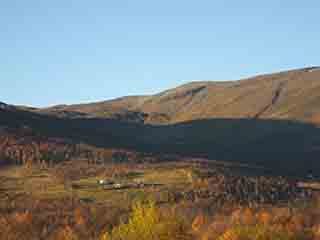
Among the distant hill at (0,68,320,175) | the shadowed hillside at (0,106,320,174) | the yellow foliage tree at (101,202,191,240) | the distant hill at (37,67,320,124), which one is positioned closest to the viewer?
the yellow foliage tree at (101,202,191,240)

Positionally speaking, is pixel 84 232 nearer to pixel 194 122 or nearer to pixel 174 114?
pixel 194 122

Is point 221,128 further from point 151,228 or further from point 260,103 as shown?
point 151,228

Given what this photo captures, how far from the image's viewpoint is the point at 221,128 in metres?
136

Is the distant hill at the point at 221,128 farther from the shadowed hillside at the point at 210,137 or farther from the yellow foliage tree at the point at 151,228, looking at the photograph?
the yellow foliage tree at the point at 151,228

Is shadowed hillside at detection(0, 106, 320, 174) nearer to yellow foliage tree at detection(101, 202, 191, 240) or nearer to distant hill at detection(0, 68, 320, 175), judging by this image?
distant hill at detection(0, 68, 320, 175)

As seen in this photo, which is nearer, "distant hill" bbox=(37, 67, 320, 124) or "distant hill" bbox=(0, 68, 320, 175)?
"distant hill" bbox=(0, 68, 320, 175)

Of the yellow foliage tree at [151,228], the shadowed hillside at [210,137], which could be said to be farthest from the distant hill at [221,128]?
the yellow foliage tree at [151,228]

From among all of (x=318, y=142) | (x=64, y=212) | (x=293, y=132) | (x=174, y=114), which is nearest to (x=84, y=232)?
(x=64, y=212)

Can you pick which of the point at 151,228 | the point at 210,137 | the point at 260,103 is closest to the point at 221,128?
the point at 210,137

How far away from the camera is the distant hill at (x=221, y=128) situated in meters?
75.7

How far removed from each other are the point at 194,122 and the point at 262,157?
172 feet

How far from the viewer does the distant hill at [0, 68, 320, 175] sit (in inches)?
2980

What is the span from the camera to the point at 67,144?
2397 inches

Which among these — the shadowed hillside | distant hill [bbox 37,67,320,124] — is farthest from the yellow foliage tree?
distant hill [bbox 37,67,320,124]
